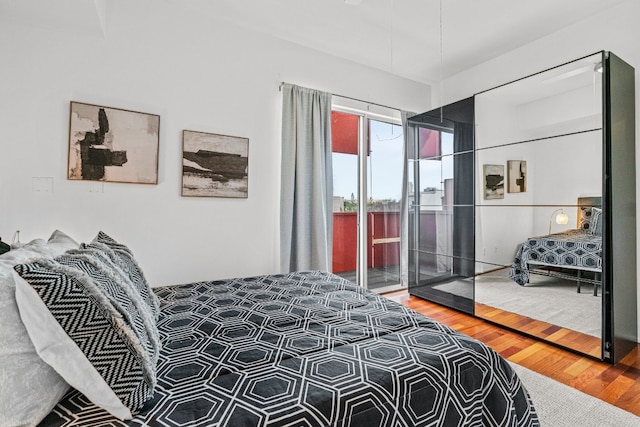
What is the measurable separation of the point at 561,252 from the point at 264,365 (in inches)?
109

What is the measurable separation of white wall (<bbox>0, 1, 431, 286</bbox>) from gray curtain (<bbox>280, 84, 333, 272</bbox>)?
131mm

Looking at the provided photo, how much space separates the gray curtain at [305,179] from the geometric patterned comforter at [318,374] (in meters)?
1.63

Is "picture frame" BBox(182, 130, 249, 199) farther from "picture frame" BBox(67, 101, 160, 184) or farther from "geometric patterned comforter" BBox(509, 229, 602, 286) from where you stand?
"geometric patterned comforter" BBox(509, 229, 602, 286)

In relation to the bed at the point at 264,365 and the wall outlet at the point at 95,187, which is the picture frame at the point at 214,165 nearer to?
the wall outlet at the point at 95,187

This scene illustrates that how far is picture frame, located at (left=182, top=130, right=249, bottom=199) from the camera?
9.59ft

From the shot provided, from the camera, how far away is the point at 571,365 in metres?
2.41

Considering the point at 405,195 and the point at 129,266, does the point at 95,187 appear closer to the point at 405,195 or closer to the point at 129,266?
the point at 129,266

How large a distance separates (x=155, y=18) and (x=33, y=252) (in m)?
2.26

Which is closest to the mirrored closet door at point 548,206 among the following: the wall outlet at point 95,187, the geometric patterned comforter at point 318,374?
the geometric patterned comforter at point 318,374

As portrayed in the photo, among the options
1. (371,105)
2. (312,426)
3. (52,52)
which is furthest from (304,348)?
(371,105)

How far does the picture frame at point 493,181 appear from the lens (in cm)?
323

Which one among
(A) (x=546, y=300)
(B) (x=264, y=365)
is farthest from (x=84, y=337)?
(A) (x=546, y=300)

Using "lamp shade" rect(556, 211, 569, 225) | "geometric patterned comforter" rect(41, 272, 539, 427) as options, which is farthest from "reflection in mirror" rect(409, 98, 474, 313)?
"geometric patterned comforter" rect(41, 272, 539, 427)

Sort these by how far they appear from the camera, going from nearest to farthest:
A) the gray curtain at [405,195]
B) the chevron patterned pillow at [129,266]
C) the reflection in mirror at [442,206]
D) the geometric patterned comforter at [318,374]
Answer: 1. the geometric patterned comforter at [318,374]
2. the chevron patterned pillow at [129,266]
3. the reflection in mirror at [442,206]
4. the gray curtain at [405,195]
